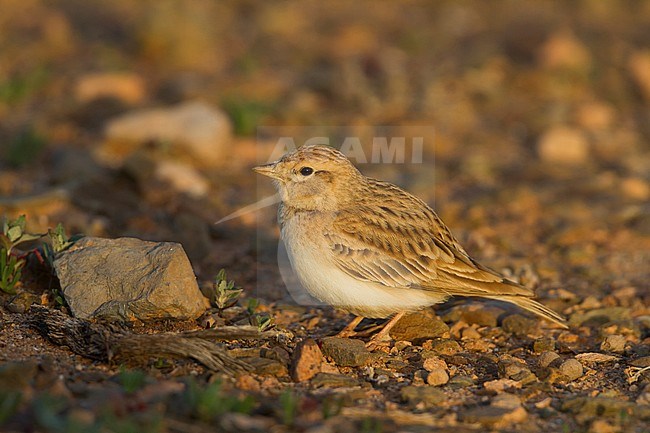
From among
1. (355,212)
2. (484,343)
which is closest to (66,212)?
(355,212)

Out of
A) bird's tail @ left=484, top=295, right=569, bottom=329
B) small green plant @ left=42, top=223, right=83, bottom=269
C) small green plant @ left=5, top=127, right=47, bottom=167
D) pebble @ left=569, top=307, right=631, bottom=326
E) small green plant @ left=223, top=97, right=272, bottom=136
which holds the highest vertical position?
small green plant @ left=223, top=97, right=272, bottom=136

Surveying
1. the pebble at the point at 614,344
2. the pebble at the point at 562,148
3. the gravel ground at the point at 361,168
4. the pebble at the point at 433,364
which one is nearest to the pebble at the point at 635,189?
the gravel ground at the point at 361,168

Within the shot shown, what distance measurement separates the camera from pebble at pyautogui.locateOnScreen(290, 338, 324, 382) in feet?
16.6

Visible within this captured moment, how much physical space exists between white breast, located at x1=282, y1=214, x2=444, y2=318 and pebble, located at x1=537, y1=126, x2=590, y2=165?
204 inches

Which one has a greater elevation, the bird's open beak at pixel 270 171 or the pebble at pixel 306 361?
the bird's open beak at pixel 270 171

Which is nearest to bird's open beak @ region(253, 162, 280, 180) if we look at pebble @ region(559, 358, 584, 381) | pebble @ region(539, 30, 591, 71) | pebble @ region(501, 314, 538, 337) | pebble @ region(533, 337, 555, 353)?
pebble @ region(501, 314, 538, 337)

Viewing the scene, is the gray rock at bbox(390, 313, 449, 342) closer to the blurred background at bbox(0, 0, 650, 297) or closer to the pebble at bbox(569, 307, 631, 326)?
the pebble at bbox(569, 307, 631, 326)

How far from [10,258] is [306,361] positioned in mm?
2415

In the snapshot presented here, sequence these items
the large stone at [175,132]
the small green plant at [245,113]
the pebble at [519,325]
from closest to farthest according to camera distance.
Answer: the pebble at [519,325]
the large stone at [175,132]
the small green plant at [245,113]

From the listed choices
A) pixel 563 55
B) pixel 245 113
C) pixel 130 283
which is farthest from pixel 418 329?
pixel 563 55

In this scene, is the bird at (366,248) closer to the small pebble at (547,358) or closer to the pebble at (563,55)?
the small pebble at (547,358)

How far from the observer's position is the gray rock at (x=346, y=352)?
5.40 m

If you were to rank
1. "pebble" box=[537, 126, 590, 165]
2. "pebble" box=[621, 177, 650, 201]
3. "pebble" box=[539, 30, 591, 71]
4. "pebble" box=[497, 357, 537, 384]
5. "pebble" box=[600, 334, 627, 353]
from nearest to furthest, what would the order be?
"pebble" box=[497, 357, 537, 384] → "pebble" box=[600, 334, 627, 353] → "pebble" box=[621, 177, 650, 201] → "pebble" box=[537, 126, 590, 165] → "pebble" box=[539, 30, 591, 71]

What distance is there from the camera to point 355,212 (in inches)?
237
